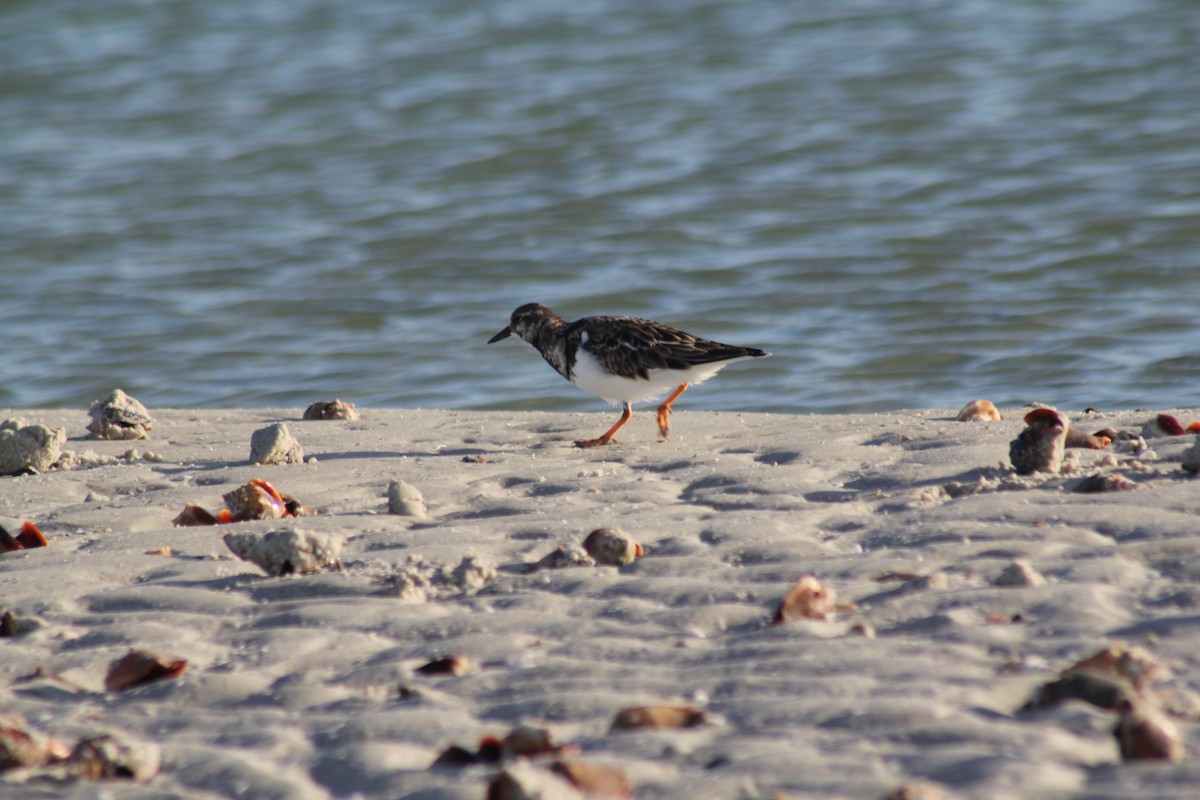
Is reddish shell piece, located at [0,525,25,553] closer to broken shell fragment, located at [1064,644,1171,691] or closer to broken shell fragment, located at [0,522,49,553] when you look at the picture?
broken shell fragment, located at [0,522,49,553]

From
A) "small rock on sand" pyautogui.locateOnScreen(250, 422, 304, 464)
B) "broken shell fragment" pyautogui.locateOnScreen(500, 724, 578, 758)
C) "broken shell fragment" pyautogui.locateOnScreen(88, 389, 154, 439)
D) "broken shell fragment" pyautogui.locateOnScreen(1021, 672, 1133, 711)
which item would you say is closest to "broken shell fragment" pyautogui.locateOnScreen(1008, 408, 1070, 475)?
"broken shell fragment" pyautogui.locateOnScreen(1021, 672, 1133, 711)

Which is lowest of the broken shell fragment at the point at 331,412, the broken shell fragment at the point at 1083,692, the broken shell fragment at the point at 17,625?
the broken shell fragment at the point at 1083,692

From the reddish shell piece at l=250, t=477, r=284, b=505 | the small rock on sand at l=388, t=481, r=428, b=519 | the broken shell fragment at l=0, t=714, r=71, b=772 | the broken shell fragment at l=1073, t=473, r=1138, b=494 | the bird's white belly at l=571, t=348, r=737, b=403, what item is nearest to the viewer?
the broken shell fragment at l=0, t=714, r=71, b=772

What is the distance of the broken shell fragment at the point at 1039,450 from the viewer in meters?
4.76

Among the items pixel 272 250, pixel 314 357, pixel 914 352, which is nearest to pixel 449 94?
pixel 272 250

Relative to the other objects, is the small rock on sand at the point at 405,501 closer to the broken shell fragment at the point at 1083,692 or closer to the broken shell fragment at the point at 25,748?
the broken shell fragment at the point at 25,748

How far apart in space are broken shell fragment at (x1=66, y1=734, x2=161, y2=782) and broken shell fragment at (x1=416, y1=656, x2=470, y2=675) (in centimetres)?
66

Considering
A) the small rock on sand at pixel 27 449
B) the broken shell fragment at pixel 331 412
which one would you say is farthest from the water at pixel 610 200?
the small rock on sand at pixel 27 449

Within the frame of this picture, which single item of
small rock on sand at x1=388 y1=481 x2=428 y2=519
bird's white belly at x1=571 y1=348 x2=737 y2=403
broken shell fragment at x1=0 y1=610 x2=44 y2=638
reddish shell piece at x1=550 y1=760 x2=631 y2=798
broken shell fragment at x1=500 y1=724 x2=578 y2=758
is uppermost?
bird's white belly at x1=571 y1=348 x2=737 y2=403

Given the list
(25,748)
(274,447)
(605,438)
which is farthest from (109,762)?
(605,438)

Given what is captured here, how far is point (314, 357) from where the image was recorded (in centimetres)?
988

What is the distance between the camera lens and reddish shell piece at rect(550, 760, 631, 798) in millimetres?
2893

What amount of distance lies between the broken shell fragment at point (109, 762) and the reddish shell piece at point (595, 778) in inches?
34.7

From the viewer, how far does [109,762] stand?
3104mm
